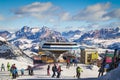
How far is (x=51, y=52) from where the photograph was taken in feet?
276

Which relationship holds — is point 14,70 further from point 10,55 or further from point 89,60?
point 10,55

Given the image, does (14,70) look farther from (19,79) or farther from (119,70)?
(119,70)

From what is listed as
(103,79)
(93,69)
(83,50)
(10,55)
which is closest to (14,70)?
(103,79)

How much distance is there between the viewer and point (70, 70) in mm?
56781

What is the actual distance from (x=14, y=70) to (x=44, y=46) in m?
46.7

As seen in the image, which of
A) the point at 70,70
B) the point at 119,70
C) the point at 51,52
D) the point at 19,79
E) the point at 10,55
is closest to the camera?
the point at 119,70

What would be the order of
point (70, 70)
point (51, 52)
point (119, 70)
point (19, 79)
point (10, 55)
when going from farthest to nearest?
point (10, 55) < point (51, 52) < point (70, 70) < point (19, 79) < point (119, 70)

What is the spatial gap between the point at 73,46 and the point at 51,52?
5.80m

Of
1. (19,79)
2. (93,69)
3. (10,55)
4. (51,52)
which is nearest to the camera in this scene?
(19,79)

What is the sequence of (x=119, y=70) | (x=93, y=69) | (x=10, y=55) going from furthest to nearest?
(x=10, y=55)
(x=93, y=69)
(x=119, y=70)

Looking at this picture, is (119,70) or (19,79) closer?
(119,70)

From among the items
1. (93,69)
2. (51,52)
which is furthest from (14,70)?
(51,52)

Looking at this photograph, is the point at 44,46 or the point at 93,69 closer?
the point at 93,69

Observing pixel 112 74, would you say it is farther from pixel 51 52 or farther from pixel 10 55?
pixel 10 55
